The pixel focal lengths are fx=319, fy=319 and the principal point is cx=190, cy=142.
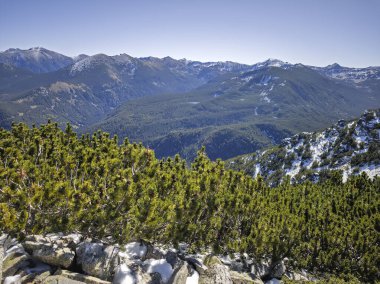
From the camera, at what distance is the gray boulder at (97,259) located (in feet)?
65.7

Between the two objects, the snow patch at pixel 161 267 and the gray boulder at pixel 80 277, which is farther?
the snow patch at pixel 161 267

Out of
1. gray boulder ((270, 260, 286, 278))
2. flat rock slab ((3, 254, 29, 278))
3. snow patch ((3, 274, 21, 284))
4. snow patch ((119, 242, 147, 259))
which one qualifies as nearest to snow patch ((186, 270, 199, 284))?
snow patch ((119, 242, 147, 259))

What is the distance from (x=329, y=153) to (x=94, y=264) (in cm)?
13507

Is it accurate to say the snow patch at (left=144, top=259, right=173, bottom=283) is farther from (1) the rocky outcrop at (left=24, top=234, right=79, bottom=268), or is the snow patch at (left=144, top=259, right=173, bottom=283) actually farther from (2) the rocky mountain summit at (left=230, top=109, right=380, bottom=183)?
(2) the rocky mountain summit at (left=230, top=109, right=380, bottom=183)

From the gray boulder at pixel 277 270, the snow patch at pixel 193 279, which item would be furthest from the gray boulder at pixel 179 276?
the gray boulder at pixel 277 270

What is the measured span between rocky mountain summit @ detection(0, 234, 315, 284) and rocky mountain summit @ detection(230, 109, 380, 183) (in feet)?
304

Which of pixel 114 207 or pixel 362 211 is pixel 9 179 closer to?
pixel 114 207

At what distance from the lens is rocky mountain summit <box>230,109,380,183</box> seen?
4422 inches

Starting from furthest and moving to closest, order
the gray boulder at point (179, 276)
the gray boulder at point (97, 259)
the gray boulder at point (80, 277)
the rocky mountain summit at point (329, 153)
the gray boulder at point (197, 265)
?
the rocky mountain summit at point (329, 153)
the gray boulder at point (197, 265)
the gray boulder at point (97, 259)
the gray boulder at point (179, 276)
the gray boulder at point (80, 277)

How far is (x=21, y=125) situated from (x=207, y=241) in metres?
20.7

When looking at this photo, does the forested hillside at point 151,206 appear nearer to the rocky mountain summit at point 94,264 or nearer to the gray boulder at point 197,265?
the rocky mountain summit at point 94,264

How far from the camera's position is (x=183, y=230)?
23531mm

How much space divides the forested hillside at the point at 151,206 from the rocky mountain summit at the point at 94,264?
1.06 m

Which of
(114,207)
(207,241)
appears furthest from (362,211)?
(114,207)
